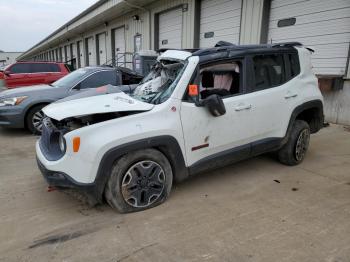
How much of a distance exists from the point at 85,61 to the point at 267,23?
19843mm

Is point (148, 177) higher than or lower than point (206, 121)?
lower

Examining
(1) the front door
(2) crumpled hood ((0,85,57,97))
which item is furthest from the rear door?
(2) crumpled hood ((0,85,57,97))

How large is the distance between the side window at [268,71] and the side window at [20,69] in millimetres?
9345

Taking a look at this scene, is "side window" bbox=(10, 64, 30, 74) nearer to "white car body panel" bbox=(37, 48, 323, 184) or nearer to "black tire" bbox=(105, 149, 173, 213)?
"white car body panel" bbox=(37, 48, 323, 184)

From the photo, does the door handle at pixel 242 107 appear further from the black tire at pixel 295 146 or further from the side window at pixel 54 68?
the side window at pixel 54 68

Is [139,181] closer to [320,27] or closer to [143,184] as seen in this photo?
[143,184]

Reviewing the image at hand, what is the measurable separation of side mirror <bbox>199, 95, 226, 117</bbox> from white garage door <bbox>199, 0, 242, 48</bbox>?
22.8 feet

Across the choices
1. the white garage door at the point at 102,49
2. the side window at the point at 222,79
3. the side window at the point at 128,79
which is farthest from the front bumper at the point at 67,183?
the white garage door at the point at 102,49

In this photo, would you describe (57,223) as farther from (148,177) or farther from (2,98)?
(2,98)

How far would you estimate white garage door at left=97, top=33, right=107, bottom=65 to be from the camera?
800 inches

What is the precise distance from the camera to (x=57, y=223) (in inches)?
116

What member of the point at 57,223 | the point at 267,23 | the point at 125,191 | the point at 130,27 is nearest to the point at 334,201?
the point at 125,191

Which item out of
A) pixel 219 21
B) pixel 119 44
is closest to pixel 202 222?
pixel 219 21

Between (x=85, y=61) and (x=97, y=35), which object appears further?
(x=85, y=61)
